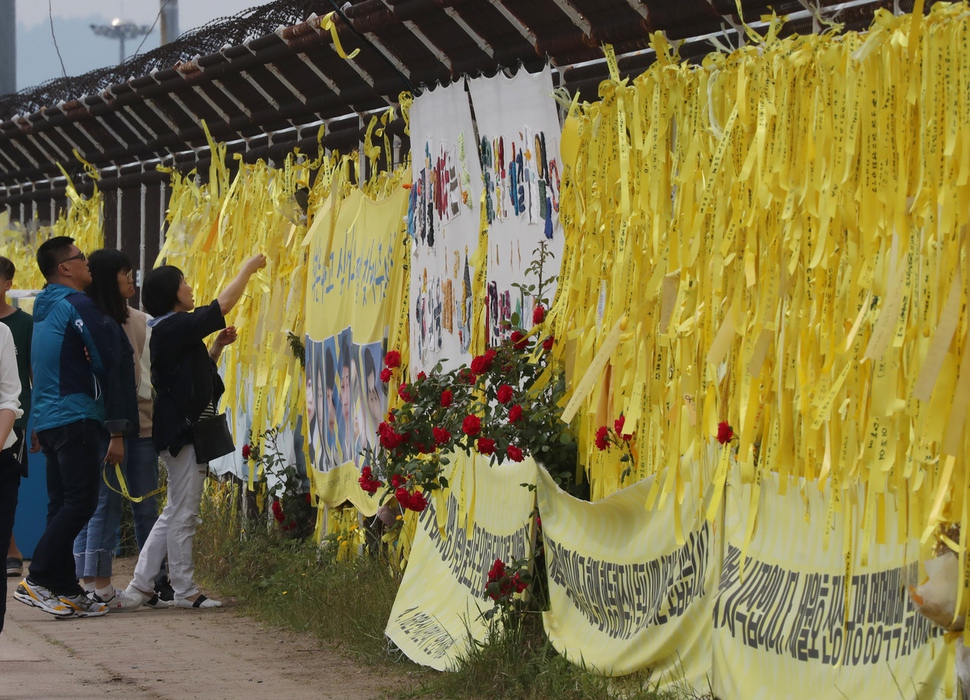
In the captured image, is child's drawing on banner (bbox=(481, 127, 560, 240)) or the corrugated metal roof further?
child's drawing on banner (bbox=(481, 127, 560, 240))

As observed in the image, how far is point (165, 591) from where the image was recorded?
806 centimetres

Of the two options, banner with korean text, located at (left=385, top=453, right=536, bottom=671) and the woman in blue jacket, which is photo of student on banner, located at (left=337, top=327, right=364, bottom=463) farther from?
banner with korean text, located at (left=385, top=453, right=536, bottom=671)

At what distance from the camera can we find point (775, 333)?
4.39 meters

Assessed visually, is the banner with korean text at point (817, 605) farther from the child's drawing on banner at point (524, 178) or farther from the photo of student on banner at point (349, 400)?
the photo of student on banner at point (349, 400)

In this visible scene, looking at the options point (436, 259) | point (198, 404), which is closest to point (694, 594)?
point (436, 259)

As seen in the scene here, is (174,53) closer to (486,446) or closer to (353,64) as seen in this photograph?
(353,64)

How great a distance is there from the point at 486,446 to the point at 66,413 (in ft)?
9.01

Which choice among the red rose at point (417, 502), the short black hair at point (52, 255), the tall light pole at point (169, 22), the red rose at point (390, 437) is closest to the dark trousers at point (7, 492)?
the red rose at point (390, 437)

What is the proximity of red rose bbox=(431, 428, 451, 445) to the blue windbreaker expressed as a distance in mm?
2371

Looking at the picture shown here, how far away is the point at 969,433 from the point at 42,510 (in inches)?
296

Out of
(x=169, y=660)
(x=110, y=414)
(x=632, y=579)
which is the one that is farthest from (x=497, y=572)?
(x=110, y=414)

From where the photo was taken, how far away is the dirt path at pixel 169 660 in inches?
229

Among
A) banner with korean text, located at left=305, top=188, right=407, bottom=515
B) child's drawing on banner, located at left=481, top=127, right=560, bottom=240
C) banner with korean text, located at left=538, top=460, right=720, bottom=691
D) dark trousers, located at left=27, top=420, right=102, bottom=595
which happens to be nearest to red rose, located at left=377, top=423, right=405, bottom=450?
banner with korean text, located at left=538, top=460, right=720, bottom=691

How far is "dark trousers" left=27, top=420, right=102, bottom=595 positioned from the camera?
7.43 m
